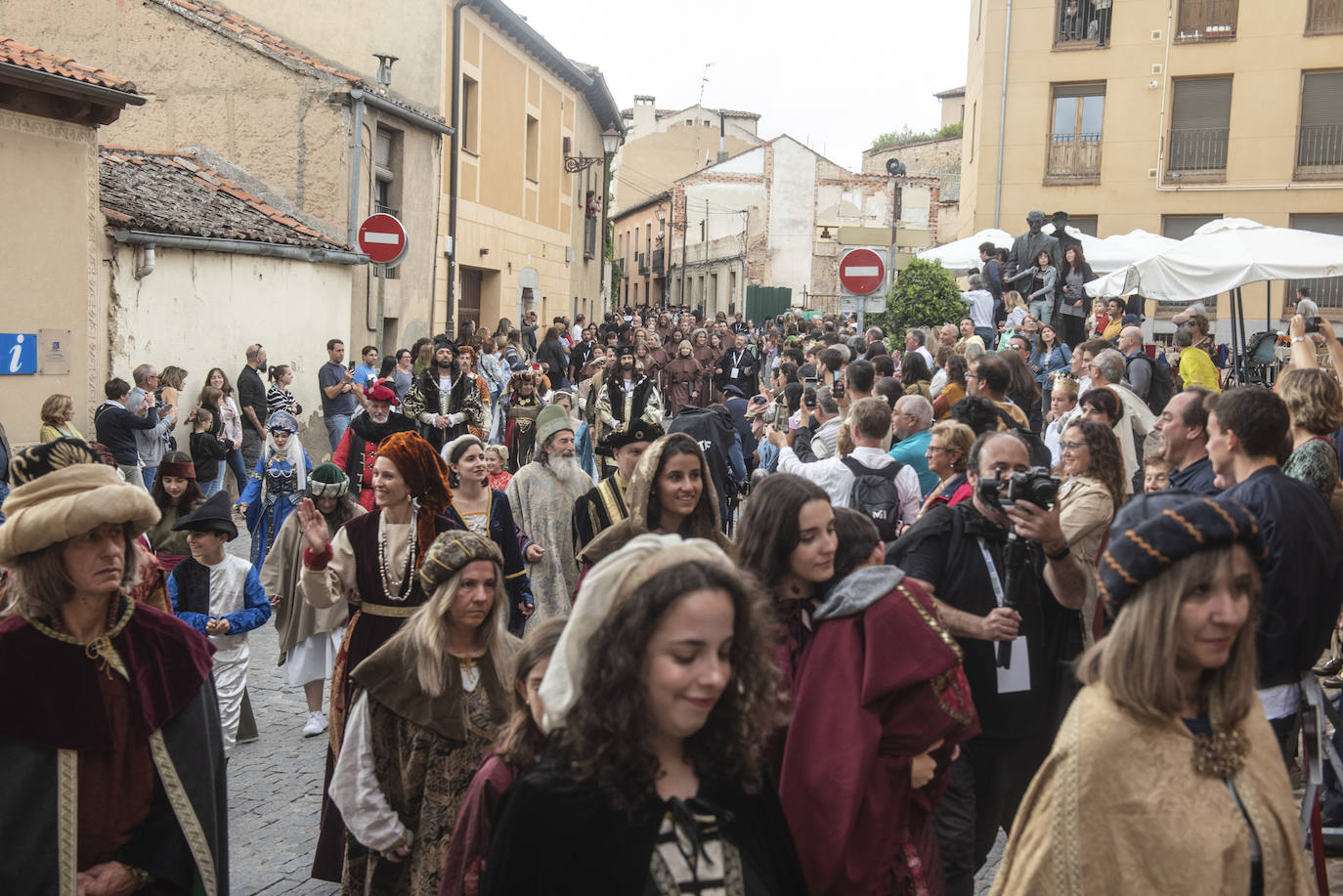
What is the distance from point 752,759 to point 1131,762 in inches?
32.0

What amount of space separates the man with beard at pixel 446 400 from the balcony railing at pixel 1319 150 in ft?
80.1

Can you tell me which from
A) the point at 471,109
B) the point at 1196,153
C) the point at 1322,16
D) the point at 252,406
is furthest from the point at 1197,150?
the point at 252,406

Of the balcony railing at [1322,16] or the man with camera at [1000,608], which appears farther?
the balcony railing at [1322,16]

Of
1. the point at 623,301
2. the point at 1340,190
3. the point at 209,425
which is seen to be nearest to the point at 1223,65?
the point at 1340,190

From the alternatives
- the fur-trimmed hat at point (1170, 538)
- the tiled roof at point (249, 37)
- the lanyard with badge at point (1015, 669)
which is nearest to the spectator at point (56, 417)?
the lanyard with badge at point (1015, 669)

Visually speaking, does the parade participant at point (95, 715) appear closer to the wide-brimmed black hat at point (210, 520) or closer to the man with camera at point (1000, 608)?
the man with camera at point (1000, 608)

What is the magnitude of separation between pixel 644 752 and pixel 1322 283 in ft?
101

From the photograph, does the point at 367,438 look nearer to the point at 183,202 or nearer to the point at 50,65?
the point at 50,65

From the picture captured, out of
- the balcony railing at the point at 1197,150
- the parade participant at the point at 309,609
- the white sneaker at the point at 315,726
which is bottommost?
the white sneaker at the point at 315,726

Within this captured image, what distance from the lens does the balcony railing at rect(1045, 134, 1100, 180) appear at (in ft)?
100

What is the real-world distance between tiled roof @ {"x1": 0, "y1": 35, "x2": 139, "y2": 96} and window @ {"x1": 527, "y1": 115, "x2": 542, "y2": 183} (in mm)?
18755

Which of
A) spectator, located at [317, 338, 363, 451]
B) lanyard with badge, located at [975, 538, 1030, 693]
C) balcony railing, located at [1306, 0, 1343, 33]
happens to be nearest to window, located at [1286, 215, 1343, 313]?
balcony railing, located at [1306, 0, 1343, 33]

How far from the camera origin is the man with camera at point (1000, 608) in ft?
14.1

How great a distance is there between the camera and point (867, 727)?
10.4 ft
